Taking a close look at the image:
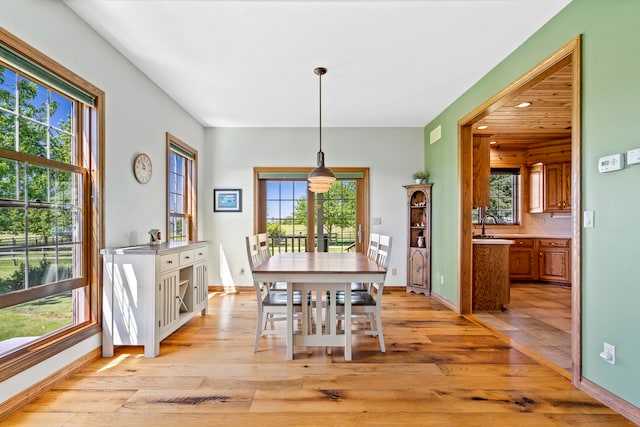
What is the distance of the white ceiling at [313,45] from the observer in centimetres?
222

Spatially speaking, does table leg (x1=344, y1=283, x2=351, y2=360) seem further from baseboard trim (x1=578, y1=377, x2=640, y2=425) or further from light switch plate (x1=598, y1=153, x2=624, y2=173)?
light switch plate (x1=598, y1=153, x2=624, y2=173)

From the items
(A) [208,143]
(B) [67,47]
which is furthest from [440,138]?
(B) [67,47]

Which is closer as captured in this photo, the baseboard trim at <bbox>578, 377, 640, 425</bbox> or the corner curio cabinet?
Result: the baseboard trim at <bbox>578, 377, 640, 425</bbox>

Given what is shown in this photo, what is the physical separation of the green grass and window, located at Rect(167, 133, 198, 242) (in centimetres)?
150

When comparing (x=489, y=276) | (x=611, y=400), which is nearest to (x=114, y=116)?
(x=611, y=400)

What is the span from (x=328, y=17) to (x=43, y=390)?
3.25 metres

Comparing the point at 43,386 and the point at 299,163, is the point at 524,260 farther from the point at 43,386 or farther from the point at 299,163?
the point at 43,386

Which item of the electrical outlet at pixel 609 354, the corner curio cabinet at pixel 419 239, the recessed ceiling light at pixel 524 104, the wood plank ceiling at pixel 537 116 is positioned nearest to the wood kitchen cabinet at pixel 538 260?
the wood plank ceiling at pixel 537 116

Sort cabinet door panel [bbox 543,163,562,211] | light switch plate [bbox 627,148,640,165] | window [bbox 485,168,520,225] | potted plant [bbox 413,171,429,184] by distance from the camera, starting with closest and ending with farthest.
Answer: light switch plate [bbox 627,148,640,165] < potted plant [bbox 413,171,429,184] < cabinet door panel [bbox 543,163,562,211] < window [bbox 485,168,520,225]

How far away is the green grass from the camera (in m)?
1.94

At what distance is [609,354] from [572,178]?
113 cm

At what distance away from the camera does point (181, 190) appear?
4410mm

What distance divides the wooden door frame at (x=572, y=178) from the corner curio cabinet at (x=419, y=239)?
93 cm

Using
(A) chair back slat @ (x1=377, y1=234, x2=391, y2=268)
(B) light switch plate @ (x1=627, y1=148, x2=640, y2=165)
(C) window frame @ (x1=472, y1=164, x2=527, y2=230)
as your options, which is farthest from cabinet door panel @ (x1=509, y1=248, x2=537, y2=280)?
(B) light switch plate @ (x1=627, y1=148, x2=640, y2=165)
